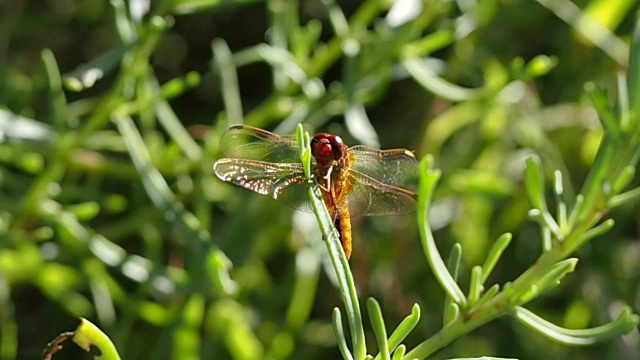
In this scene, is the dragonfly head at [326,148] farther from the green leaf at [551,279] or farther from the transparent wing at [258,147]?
the green leaf at [551,279]

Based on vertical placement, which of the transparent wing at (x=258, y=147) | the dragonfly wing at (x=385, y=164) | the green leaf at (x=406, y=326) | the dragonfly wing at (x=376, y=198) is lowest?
the green leaf at (x=406, y=326)

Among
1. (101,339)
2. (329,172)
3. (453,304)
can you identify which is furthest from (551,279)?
(101,339)

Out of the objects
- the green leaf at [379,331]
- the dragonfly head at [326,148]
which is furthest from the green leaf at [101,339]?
the dragonfly head at [326,148]

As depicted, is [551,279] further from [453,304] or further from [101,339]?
[101,339]

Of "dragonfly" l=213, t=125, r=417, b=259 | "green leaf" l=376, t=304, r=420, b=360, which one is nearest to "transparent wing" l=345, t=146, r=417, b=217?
"dragonfly" l=213, t=125, r=417, b=259

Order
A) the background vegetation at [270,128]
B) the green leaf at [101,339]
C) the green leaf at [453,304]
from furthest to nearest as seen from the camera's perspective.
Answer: the background vegetation at [270,128] < the green leaf at [453,304] < the green leaf at [101,339]

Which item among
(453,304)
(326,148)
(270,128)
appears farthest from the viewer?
(270,128)
